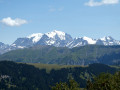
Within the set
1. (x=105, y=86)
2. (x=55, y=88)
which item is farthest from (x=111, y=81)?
(x=55, y=88)

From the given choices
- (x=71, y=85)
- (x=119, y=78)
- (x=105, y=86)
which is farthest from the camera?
(x=119, y=78)

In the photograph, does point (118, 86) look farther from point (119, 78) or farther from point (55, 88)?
point (55, 88)

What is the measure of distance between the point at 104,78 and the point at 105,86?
747 centimetres

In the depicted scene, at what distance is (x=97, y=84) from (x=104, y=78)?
501 centimetres

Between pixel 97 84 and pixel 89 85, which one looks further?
pixel 89 85

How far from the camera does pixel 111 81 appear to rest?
86.4 metres

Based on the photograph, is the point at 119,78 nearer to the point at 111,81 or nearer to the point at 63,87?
the point at 111,81

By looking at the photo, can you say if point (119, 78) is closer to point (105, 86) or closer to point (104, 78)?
point (104, 78)

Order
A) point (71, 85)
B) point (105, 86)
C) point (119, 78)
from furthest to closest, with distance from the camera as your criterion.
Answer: point (119, 78)
point (71, 85)
point (105, 86)

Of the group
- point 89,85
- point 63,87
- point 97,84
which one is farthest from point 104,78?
point 63,87

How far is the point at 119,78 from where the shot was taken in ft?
333

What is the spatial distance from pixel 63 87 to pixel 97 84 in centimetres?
1363

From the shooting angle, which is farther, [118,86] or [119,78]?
[119,78]

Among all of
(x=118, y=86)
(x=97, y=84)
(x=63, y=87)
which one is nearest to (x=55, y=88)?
(x=63, y=87)
